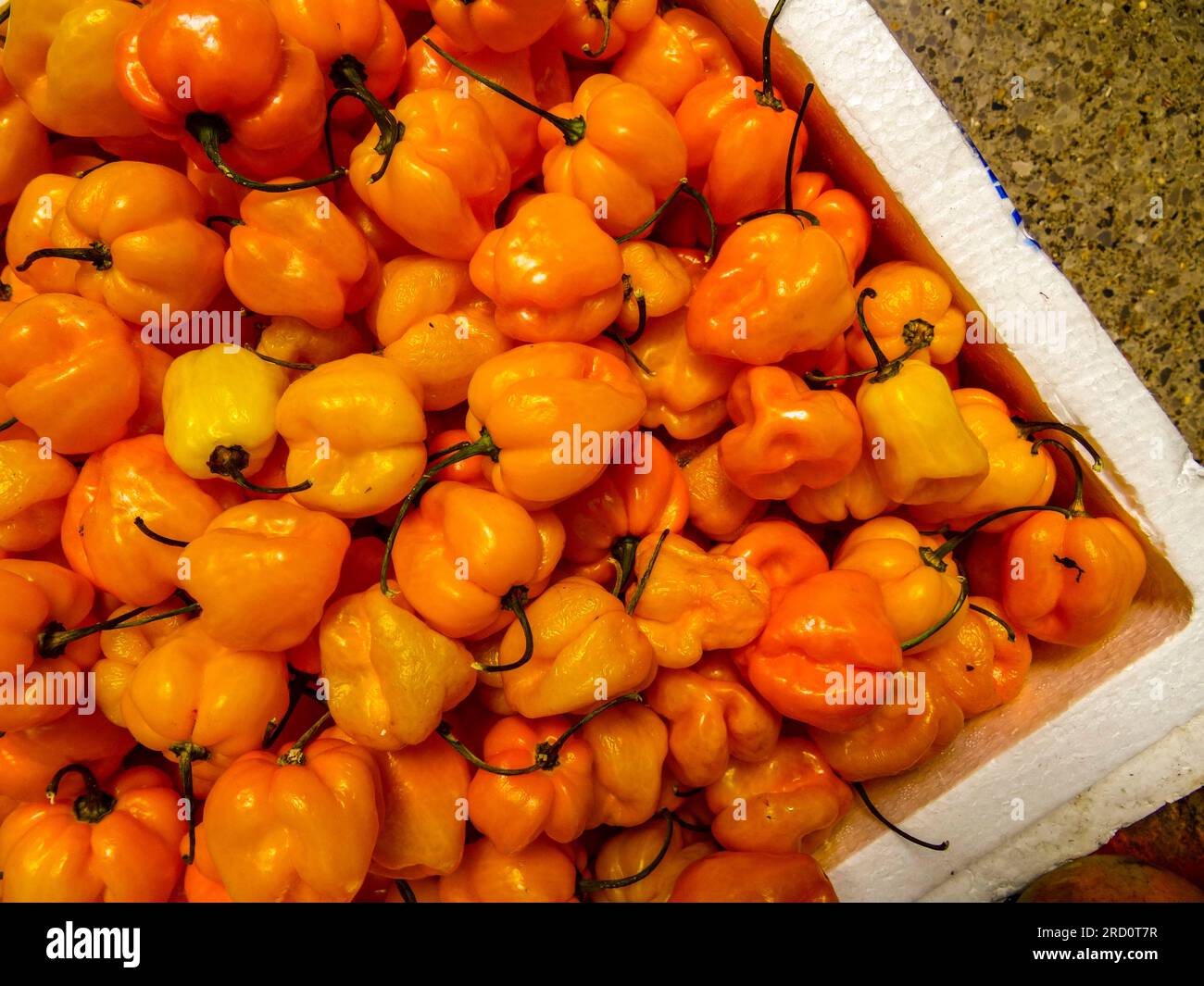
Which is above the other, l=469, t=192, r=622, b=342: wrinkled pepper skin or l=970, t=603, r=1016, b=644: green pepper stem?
l=469, t=192, r=622, b=342: wrinkled pepper skin

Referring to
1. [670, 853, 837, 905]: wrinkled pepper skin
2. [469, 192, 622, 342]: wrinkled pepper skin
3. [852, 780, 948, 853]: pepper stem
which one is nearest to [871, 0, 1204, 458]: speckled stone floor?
[469, 192, 622, 342]: wrinkled pepper skin

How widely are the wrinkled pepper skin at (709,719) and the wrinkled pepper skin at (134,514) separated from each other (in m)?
1.09

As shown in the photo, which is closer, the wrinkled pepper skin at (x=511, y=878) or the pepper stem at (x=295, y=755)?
the pepper stem at (x=295, y=755)

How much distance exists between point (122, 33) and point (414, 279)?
2.40ft

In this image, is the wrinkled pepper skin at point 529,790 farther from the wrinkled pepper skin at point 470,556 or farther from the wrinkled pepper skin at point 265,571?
the wrinkled pepper skin at point 265,571

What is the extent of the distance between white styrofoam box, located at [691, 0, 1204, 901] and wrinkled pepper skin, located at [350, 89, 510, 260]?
66cm

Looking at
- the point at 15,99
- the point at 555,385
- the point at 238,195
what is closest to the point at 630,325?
the point at 555,385

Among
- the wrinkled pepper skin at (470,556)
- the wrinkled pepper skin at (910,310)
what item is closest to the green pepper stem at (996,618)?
the wrinkled pepper skin at (910,310)

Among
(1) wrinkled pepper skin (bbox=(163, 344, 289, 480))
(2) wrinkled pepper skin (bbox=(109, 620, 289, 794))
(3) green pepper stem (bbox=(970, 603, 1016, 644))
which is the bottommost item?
(2) wrinkled pepper skin (bbox=(109, 620, 289, 794))

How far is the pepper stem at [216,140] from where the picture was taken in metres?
1.70

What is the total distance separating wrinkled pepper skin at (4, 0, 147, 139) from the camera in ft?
5.78

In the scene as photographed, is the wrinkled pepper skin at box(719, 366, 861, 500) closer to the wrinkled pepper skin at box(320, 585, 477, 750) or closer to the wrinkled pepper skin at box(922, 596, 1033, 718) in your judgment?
the wrinkled pepper skin at box(922, 596, 1033, 718)

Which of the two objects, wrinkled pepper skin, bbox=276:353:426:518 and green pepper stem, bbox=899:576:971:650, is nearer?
wrinkled pepper skin, bbox=276:353:426:518
